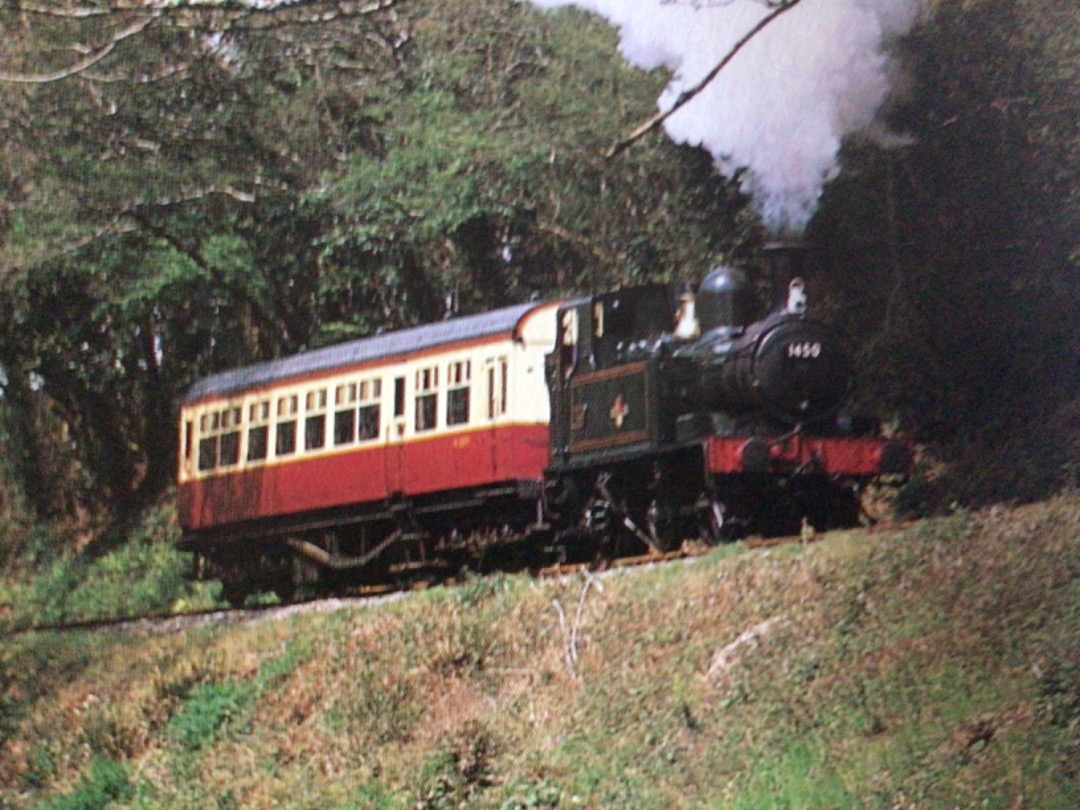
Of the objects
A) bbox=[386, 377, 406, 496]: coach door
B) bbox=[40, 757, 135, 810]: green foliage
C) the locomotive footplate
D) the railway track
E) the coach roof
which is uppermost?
the coach roof

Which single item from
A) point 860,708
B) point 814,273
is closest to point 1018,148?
point 814,273

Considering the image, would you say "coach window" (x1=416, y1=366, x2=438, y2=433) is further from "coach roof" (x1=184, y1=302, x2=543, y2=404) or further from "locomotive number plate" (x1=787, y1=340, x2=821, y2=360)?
"locomotive number plate" (x1=787, y1=340, x2=821, y2=360)

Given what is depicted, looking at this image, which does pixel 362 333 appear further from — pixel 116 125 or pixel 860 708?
pixel 860 708

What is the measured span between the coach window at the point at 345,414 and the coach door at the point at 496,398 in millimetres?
694

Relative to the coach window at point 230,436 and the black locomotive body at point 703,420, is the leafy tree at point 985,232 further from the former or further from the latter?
the coach window at point 230,436

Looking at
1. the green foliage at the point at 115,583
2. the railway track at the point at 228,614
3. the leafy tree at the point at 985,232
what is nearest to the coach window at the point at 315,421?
the railway track at the point at 228,614

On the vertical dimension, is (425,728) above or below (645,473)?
below

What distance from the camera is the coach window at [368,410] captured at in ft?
21.4

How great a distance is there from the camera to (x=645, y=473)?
5863 millimetres

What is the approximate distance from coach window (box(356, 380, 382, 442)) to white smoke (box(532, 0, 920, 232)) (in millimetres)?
1885

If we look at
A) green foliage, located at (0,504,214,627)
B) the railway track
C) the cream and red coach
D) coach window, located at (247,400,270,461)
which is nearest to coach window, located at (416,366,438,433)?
the cream and red coach

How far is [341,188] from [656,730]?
2.69 meters

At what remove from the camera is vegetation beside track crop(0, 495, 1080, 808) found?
4055 mm

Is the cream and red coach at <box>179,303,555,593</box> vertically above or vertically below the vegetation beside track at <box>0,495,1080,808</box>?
above
